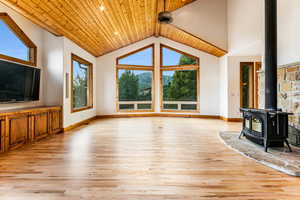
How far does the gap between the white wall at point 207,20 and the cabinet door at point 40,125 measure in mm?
5240

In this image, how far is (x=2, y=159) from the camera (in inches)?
113

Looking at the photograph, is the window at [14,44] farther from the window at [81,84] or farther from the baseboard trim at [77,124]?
the baseboard trim at [77,124]

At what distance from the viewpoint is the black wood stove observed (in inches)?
122

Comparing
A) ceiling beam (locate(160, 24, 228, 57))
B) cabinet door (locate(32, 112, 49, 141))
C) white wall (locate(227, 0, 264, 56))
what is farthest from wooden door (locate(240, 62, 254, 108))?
cabinet door (locate(32, 112, 49, 141))

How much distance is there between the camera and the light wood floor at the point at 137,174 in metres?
1.91

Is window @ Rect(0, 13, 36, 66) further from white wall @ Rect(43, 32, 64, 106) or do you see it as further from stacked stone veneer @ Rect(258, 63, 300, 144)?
stacked stone veneer @ Rect(258, 63, 300, 144)

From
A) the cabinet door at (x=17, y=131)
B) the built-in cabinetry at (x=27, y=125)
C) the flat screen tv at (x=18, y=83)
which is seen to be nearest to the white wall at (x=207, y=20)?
the flat screen tv at (x=18, y=83)

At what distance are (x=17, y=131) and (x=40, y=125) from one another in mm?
→ 690

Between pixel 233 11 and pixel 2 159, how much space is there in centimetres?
758

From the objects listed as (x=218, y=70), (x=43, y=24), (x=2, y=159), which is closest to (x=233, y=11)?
(x=218, y=70)

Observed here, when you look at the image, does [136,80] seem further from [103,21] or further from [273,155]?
[273,155]

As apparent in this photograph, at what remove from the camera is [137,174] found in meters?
2.36

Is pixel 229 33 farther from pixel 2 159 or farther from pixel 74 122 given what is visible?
pixel 2 159

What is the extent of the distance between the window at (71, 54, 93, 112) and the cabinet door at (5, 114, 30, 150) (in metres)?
1.98
